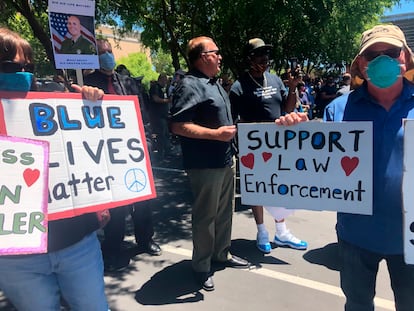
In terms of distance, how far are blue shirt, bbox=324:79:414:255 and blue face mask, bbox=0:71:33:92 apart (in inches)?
58.4

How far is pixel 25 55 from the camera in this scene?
1.69 meters

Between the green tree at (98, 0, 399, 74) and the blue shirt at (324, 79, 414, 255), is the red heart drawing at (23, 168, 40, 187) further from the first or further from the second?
the green tree at (98, 0, 399, 74)

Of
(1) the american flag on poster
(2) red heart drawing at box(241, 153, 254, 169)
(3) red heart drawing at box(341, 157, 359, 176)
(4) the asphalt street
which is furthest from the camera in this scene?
(1) the american flag on poster

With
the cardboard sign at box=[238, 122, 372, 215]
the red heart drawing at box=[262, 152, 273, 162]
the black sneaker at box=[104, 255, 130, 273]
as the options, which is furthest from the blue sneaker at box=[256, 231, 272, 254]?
the red heart drawing at box=[262, 152, 273, 162]

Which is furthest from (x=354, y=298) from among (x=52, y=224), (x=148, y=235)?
(x=148, y=235)

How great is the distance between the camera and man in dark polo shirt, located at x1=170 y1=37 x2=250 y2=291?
288 centimetres

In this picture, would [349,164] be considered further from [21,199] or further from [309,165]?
[21,199]

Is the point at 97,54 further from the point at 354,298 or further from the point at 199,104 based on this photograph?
the point at 354,298

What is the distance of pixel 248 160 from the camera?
2.20 metres

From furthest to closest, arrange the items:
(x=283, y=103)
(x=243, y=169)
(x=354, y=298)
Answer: (x=283, y=103), (x=243, y=169), (x=354, y=298)

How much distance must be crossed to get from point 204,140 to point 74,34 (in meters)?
1.43

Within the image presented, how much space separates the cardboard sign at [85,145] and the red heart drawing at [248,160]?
1.73 feet

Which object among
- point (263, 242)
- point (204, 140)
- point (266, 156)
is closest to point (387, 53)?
point (266, 156)

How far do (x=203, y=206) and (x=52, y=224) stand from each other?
1.54 metres
